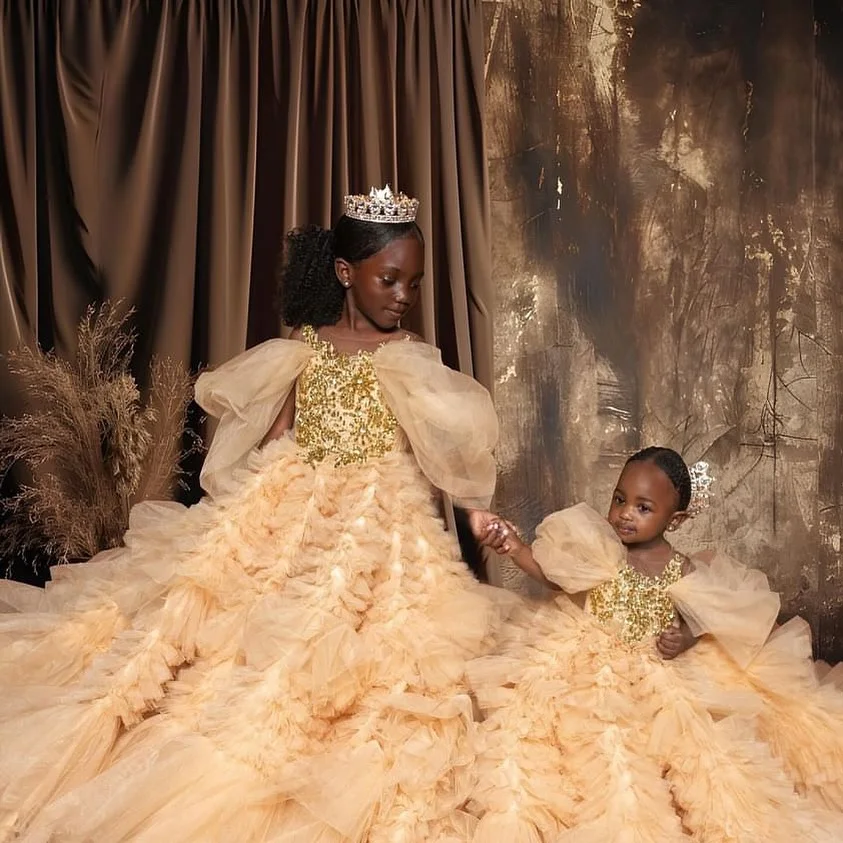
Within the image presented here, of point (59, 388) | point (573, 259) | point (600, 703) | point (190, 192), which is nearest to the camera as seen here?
point (600, 703)

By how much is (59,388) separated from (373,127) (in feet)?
5.10

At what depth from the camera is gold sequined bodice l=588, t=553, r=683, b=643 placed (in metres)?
2.65

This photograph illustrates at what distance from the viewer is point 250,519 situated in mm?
2711

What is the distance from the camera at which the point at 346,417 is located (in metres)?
2.83

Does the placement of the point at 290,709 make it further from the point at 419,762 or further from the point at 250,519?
the point at 250,519

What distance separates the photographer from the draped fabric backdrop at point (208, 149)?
14.1 feet

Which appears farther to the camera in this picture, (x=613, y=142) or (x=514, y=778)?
(x=613, y=142)

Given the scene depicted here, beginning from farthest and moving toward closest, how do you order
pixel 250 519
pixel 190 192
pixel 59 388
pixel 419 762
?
1. pixel 190 192
2. pixel 59 388
3. pixel 250 519
4. pixel 419 762

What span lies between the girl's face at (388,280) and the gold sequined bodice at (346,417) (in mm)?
135

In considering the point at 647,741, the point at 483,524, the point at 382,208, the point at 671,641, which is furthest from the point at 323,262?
the point at 647,741

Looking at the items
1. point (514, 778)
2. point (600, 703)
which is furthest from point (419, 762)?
point (600, 703)

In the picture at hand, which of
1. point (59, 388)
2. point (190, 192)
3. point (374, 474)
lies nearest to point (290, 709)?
point (374, 474)

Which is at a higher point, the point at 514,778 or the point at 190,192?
the point at 190,192

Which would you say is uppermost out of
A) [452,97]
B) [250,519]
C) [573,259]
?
[452,97]
